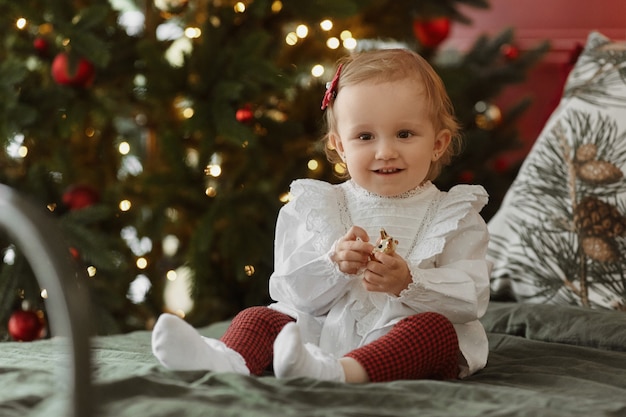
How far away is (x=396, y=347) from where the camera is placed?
4.10ft

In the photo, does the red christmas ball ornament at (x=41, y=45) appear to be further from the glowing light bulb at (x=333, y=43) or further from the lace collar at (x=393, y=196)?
the lace collar at (x=393, y=196)

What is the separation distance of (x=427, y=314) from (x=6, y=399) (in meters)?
0.58

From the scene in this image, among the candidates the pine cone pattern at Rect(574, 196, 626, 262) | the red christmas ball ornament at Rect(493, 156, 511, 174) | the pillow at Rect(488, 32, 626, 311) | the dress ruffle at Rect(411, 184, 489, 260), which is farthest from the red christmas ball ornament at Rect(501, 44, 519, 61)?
the dress ruffle at Rect(411, 184, 489, 260)

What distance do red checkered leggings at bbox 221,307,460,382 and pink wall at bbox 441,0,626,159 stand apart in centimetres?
169

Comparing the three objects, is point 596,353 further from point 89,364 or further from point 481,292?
point 89,364

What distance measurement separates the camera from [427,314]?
4.24ft

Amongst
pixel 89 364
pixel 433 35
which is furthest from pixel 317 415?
pixel 433 35

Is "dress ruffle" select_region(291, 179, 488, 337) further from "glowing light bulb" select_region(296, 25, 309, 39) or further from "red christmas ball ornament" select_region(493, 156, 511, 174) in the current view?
"red christmas ball ornament" select_region(493, 156, 511, 174)

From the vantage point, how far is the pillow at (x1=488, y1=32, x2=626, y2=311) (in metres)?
1.76

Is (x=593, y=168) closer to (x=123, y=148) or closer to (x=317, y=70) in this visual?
(x=317, y=70)

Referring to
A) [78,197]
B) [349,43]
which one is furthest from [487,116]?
[78,197]

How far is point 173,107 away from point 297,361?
5.28ft

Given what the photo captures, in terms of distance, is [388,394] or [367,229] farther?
[367,229]

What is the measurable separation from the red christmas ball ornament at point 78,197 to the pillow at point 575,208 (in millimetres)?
1046
